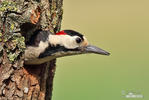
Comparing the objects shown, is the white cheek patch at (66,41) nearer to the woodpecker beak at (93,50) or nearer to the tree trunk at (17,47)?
the woodpecker beak at (93,50)

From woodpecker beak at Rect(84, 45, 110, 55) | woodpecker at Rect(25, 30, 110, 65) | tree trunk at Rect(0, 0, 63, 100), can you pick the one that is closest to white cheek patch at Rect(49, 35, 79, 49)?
woodpecker at Rect(25, 30, 110, 65)

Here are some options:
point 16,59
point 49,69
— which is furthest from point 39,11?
point 49,69

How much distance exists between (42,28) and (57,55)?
15.4 inches

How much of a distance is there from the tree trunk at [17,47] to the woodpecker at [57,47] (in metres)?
0.10

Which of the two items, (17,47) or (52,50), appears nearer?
(17,47)

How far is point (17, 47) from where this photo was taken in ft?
11.2

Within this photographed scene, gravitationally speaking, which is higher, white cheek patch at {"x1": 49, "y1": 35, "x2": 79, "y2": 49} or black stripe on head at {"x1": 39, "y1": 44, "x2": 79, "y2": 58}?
white cheek patch at {"x1": 49, "y1": 35, "x2": 79, "y2": 49}

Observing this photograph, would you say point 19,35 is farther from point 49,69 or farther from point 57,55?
point 49,69

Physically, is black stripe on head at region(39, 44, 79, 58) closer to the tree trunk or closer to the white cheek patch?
the white cheek patch

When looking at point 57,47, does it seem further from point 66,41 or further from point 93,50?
point 93,50

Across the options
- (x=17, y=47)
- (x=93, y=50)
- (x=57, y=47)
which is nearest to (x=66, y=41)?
(x=57, y=47)

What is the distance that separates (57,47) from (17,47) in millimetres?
377

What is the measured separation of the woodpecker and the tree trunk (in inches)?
3.8

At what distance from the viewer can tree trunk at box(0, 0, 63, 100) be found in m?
3.30
